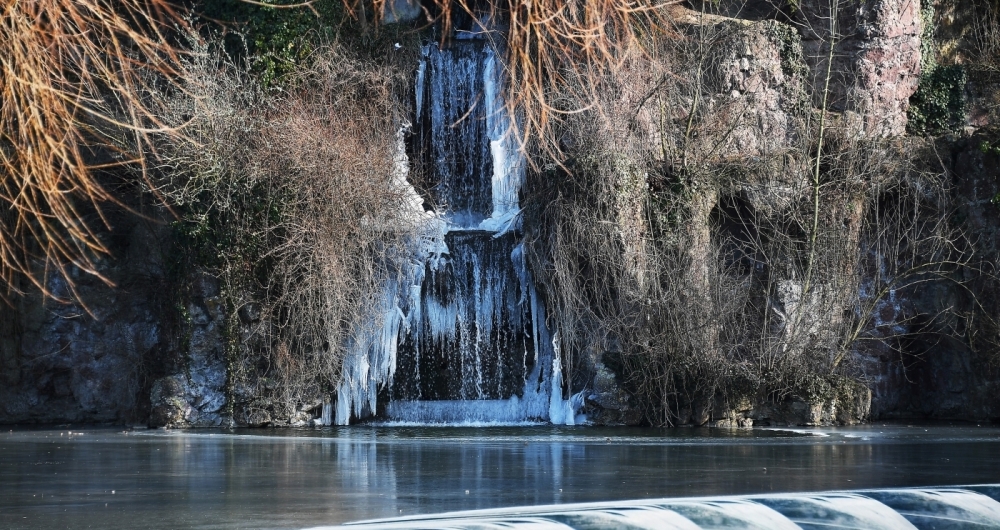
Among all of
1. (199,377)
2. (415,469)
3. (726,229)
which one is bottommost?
(415,469)

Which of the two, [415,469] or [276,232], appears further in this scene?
[276,232]

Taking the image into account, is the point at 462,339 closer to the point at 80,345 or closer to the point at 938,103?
the point at 80,345

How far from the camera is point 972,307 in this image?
20641 mm

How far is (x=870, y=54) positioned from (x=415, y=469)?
48.7 feet

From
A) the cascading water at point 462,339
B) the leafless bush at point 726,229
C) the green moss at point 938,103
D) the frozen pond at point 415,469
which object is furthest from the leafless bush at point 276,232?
the green moss at point 938,103

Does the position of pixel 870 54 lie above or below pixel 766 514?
above

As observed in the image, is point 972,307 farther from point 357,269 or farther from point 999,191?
point 357,269

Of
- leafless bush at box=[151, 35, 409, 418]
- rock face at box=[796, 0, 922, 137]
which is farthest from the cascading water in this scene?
rock face at box=[796, 0, 922, 137]

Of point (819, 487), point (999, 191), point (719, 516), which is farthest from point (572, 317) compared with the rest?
point (719, 516)

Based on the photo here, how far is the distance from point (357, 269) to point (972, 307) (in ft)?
30.4

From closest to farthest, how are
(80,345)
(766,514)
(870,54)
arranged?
(766,514) < (80,345) < (870,54)

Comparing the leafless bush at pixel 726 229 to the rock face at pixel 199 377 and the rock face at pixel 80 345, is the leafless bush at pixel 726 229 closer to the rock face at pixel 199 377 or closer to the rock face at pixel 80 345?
the rock face at pixel 199 377

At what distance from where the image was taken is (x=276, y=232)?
19.5 metres

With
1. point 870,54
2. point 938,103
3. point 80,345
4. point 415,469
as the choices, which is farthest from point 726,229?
point 415,469
